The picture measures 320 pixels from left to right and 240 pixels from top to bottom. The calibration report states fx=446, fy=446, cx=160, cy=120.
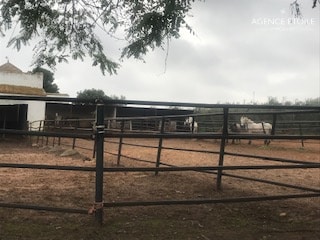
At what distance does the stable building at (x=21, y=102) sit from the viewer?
78.1ft

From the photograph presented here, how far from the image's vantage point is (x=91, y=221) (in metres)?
4.31

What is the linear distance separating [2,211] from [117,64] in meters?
2.49

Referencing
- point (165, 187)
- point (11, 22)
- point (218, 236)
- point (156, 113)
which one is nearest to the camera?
point (218, 236)

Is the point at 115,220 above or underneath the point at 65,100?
underneath

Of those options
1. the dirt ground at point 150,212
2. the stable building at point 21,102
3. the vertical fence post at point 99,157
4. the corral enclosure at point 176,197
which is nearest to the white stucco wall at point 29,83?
the stable building at point 21,102

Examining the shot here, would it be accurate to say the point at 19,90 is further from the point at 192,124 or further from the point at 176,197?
the point at 176,197

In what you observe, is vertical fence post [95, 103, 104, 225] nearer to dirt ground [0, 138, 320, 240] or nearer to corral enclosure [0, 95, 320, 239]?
corral enclosure [0, 95, 320, 239]

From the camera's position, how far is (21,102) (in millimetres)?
24531

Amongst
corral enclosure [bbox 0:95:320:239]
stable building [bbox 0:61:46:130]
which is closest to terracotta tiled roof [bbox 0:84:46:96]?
stable building [bbox 0:61:46:130]

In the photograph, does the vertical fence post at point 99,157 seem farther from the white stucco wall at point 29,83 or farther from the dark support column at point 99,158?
the white stucco wall at point 29,83

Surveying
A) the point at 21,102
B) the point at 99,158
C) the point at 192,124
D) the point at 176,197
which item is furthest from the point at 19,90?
the point at 99,158

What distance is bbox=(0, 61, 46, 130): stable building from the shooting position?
78.1 feet

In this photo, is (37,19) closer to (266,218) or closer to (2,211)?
(2,211)

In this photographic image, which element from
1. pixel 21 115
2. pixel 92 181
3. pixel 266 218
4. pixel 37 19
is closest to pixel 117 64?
pixel 37 19
